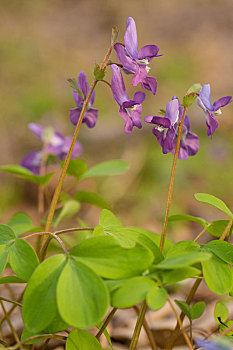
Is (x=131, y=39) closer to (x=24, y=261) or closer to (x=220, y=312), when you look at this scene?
(x=24, y=261)

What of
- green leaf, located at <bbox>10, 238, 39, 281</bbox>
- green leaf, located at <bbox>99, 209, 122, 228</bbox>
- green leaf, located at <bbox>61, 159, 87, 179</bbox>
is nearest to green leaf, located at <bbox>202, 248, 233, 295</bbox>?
green leaf, located at <bbox>99, 209, 122, 228</bbox>

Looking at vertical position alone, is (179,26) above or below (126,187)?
above

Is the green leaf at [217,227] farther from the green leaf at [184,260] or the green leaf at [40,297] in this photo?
the green leaf at [40,297]

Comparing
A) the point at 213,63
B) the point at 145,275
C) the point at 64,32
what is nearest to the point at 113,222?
the point at 145,275

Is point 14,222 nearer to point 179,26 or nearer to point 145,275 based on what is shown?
point 145,275

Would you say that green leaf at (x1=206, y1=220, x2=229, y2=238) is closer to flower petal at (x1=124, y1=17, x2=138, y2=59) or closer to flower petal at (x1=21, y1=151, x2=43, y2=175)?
flower petal at (x1=124, y1=17, x2=138, y2=59)
